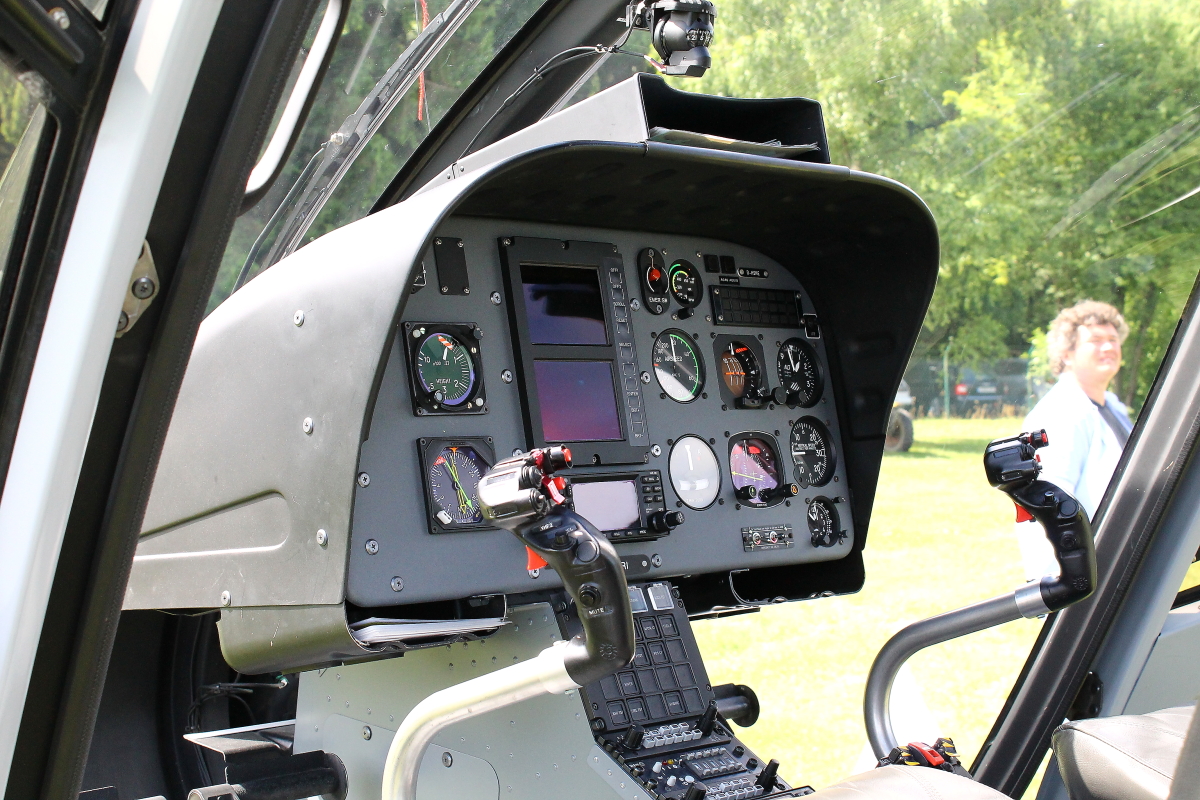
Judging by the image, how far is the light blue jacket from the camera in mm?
2672

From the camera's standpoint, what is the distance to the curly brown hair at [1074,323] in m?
3.08

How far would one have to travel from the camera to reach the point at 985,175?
4.89 meters

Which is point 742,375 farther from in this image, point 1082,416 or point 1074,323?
point 1074,323

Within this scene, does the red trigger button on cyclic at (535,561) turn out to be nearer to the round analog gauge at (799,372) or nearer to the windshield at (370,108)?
the windshield at (370,108)

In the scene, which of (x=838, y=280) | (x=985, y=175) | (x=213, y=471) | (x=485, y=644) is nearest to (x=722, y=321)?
(x=838, y=280)

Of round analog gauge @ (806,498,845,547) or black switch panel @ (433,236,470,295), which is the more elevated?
black switch panel @ (433,236,470,295)

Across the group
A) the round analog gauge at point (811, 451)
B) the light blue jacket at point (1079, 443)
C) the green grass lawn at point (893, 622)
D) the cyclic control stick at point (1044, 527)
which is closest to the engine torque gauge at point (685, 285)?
the round analog gauge at point (811, 451)

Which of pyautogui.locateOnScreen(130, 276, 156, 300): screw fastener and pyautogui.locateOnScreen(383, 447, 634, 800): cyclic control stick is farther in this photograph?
pyautogui.locateOnScreen(383, 447, 634, 800): cyclic control stick

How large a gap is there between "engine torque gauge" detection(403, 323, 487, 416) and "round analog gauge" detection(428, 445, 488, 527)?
0.27 feet

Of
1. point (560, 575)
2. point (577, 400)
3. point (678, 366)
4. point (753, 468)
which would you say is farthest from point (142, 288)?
point (753, 468)

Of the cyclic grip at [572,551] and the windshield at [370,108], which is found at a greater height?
the windshield at [370,108]

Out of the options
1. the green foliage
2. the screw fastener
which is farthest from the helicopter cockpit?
the green foliage

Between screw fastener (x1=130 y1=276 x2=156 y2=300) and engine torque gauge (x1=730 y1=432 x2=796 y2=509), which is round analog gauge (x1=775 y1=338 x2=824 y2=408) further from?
screw fastener (x1=130 y1=276 x2=156 y2=300)

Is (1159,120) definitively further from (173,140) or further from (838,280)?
(173,140)
